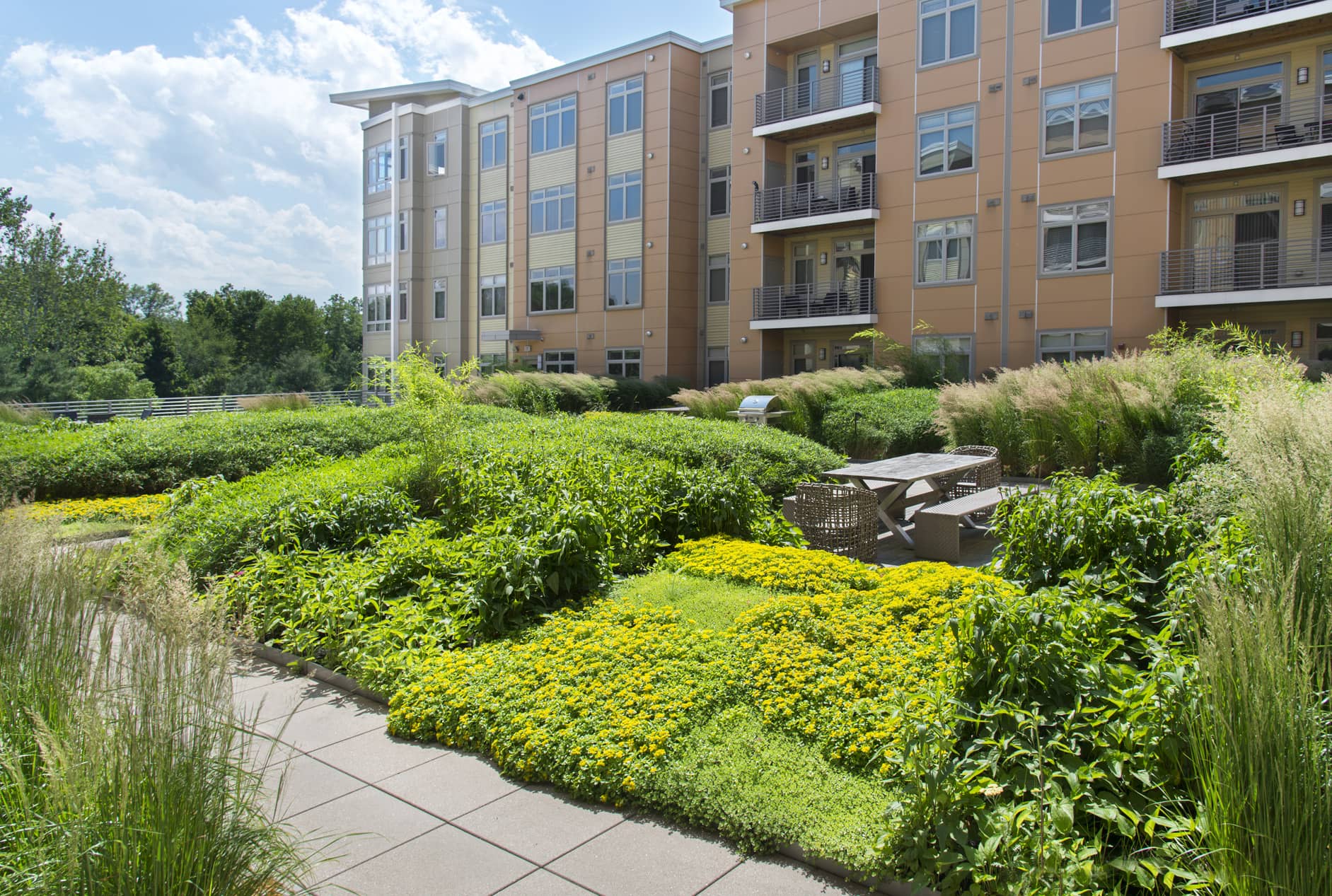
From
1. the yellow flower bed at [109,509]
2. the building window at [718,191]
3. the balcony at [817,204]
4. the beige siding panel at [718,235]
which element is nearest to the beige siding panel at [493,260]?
the beige siding panel at [718,235]

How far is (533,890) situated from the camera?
328cm

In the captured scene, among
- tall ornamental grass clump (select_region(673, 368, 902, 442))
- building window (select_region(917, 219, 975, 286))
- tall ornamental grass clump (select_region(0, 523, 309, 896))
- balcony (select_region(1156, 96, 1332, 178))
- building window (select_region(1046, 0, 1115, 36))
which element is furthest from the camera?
building window (select_region(917, 219, 975, 286))

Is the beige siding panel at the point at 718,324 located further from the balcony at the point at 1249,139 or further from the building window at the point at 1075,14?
the balcony at the point at 1249,139

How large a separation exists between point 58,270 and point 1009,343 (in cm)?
4957

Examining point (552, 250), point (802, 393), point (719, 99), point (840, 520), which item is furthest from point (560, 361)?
point (840, 520)

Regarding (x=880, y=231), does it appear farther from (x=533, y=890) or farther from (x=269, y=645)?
(x=533, y=890)

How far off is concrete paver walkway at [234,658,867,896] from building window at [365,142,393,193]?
130 feet

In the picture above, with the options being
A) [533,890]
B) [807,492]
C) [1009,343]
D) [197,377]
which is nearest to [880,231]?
[1009,343]

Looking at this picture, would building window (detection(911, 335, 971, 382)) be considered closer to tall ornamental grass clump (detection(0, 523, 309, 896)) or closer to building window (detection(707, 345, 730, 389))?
building window (detection(707, 345, 730, 389))

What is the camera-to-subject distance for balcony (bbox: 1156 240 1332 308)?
58.1ft

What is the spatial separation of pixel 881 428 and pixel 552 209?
20413mm

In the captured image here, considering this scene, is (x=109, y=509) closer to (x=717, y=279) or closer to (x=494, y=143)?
(x=717, y=279)

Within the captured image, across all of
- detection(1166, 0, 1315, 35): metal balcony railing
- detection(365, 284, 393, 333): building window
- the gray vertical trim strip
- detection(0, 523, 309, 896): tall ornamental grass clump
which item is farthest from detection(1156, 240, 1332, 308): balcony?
detection(365, 284, 393, 333): building window

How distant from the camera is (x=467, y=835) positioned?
3.71 m
